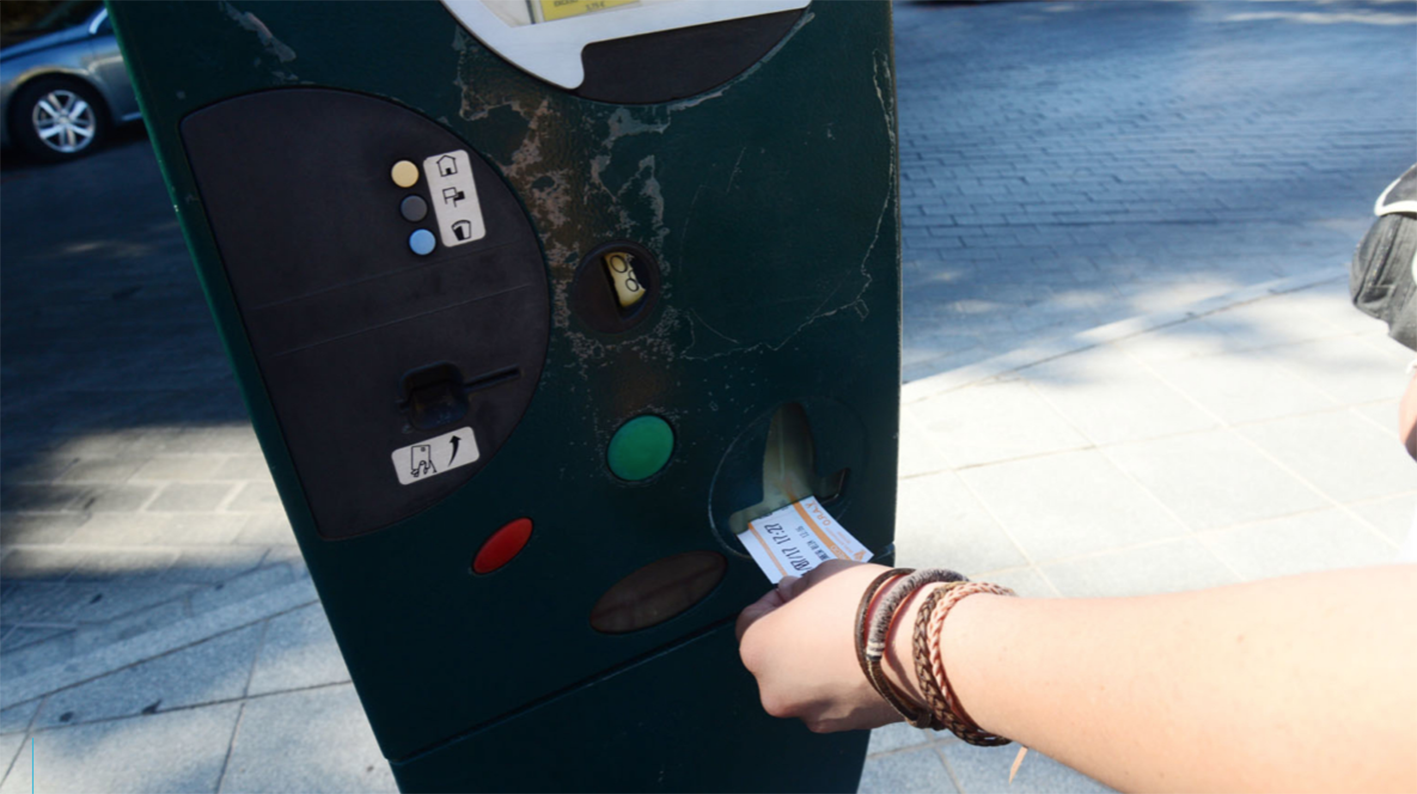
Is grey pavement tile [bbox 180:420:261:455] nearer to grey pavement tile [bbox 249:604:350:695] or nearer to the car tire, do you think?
Answer: grey pavement tile [bbox 249:604:350:695]

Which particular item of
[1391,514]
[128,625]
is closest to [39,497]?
[128,625]

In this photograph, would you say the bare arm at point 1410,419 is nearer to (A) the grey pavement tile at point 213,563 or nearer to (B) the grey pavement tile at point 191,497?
(A) the grey pavement tile at point 213,563

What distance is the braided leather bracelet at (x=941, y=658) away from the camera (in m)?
0.80

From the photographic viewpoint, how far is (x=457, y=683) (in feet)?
3.67

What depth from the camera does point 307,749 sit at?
1.98 meters

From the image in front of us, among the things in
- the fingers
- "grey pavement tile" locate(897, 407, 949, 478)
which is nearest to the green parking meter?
the fingers

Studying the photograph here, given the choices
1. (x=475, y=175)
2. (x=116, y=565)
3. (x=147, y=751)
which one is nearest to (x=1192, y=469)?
(x=475, y=175)

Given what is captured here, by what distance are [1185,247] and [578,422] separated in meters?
4.40

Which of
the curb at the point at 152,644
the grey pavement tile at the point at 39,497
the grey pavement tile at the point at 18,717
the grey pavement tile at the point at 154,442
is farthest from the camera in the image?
the grey pavement tile at the point at 154,442

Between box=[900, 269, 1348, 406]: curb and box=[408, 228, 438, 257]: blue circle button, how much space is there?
2378 mm

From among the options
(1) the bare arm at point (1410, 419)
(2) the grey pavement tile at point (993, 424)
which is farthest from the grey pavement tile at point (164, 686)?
(1) the bare arm at point (1410, 419)

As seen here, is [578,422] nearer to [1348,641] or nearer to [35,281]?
[1348,641]

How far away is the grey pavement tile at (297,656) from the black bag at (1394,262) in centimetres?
206

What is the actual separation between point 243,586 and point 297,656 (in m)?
0.60
